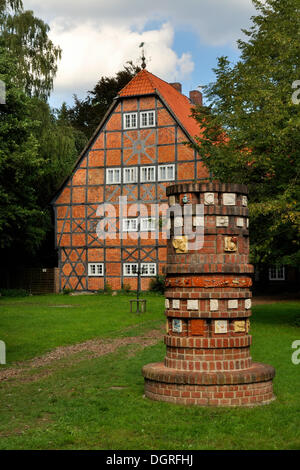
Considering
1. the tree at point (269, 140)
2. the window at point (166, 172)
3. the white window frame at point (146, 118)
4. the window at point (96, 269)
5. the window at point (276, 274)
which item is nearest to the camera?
the tree at point (269, 140)

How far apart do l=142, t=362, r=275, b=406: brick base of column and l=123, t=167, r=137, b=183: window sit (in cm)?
2606

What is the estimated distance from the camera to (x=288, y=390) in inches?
361

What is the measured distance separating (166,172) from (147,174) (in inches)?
49.5

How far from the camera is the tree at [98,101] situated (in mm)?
44844

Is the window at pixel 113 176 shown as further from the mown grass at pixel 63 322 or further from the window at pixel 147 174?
the mown grass at pixel 63 322

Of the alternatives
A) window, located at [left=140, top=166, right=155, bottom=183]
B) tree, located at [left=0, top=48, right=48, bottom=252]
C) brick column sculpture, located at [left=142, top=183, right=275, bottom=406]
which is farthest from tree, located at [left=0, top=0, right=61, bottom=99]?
brick column sculpture, located at [left=142, top=183, right=275, bottom=406]

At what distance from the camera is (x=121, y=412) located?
306 inches

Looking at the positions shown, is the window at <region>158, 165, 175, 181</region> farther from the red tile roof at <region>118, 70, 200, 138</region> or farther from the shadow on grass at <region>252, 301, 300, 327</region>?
the shadow on grass at <region>252, 301, 300, 327</region>

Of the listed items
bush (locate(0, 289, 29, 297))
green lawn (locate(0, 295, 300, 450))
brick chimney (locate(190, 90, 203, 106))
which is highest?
brick chimney (locate(190, 90, 203, 106))

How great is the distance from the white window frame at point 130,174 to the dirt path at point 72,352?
58.3 feet

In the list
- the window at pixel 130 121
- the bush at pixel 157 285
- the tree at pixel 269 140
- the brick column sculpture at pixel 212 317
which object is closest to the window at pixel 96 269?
the bush at pixel 157 285

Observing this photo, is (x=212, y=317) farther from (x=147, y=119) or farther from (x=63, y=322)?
(x=147, y=119)

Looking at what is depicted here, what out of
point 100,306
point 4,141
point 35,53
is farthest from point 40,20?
point 100,306

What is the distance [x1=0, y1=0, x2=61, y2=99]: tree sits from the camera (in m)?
35.1
